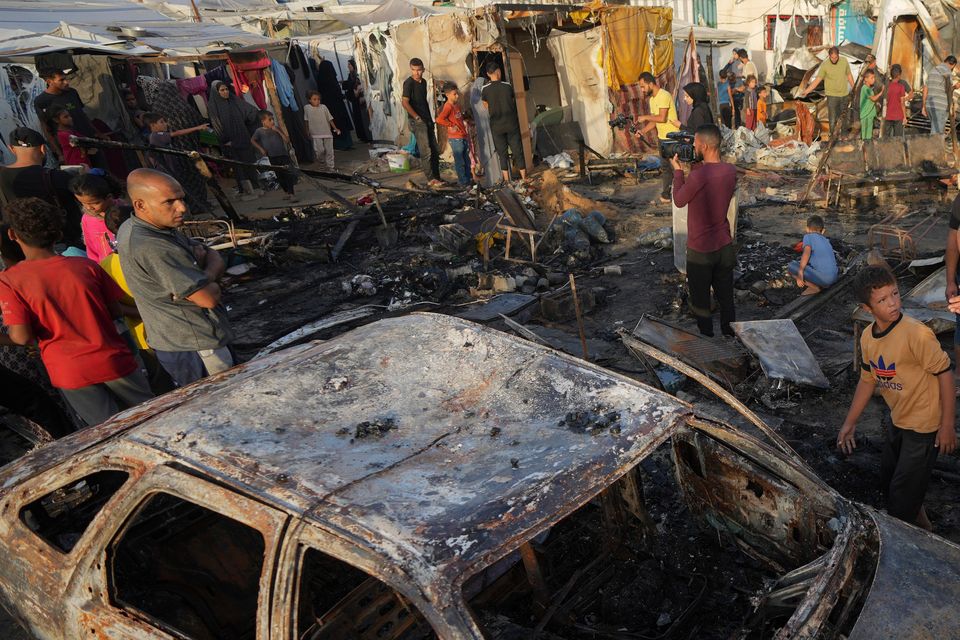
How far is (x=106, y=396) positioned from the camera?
14.4 feet

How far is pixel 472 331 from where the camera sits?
3.38 meters

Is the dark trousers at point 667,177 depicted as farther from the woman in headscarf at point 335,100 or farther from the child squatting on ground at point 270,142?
the woman in headscarf at point 335,100

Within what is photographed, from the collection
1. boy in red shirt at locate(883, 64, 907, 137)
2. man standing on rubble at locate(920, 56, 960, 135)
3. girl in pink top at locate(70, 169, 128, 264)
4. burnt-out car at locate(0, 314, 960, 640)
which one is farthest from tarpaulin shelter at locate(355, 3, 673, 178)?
burnt-out car at locate(0, 314, 960, 640)

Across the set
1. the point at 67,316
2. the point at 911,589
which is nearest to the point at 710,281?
the point at 911,589

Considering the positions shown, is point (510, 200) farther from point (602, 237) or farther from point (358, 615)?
point (358, 615)

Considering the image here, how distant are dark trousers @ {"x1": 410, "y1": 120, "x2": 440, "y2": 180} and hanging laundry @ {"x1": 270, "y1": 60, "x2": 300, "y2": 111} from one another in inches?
173

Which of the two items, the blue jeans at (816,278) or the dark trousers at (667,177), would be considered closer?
the blue jeans at (816,278)

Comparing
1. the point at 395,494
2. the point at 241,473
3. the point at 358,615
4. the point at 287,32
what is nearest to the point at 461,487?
the point at 395,494

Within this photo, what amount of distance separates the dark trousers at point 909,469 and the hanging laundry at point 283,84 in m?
15.5

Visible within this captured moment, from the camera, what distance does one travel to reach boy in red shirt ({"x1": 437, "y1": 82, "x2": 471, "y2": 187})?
12.8 m

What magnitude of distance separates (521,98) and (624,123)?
2.39 meters

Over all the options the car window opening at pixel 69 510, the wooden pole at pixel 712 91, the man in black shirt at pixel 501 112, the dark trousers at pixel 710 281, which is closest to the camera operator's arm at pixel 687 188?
the dark trousers at pixel 710 281

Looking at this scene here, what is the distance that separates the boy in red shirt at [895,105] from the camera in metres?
13.0

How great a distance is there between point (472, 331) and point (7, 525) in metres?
2.15
